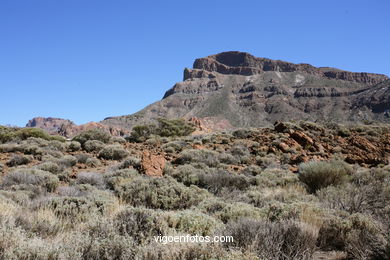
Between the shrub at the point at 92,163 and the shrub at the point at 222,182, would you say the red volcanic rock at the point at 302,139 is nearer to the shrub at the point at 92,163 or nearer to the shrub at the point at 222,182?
the shrub at the point at 222,182

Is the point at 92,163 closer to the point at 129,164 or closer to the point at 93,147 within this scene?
the point at 129,164

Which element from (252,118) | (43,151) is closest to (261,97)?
(252,118)

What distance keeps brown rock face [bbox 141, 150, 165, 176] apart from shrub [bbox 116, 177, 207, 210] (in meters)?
2.32

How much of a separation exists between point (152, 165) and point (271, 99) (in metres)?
109

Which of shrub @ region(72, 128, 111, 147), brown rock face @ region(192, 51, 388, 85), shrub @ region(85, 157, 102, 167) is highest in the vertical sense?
brown rock face @ region(192, 51, 388, 85)

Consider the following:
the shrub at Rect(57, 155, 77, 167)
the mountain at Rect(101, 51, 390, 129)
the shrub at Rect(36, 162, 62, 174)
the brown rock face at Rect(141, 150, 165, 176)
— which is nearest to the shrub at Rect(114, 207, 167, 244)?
the brown rock face at Rect(141, 150, 165, 176)

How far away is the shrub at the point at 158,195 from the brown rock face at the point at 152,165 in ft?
7.61

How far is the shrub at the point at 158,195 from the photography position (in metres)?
6.70

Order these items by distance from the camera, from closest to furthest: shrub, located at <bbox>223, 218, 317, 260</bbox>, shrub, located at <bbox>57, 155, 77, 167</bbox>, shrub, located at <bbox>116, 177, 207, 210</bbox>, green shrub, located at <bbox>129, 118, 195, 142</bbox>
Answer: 1. shrub, located at <bbox>223, 218, 317, 260</bbox>
2. shrub, located at <bbox>116, 177, 207, 210</bbox>
3. shrub, located at <bbox>57, 155, 77, 167</bbox>
4. green shrub, located at <bbox>129, 118, 195, 142</bbox>

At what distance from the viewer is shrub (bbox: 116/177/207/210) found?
6.70m

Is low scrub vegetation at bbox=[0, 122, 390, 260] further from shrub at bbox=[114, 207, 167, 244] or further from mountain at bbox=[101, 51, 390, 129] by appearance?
mountain at bbox=[101, 51, 390, 129]

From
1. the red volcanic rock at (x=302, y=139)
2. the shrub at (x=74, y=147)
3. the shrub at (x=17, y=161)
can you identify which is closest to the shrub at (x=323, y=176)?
the red volcanic rock at (x=302, y=139)

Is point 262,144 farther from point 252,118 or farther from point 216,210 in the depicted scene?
point 252,118

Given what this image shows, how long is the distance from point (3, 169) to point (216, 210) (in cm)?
898
